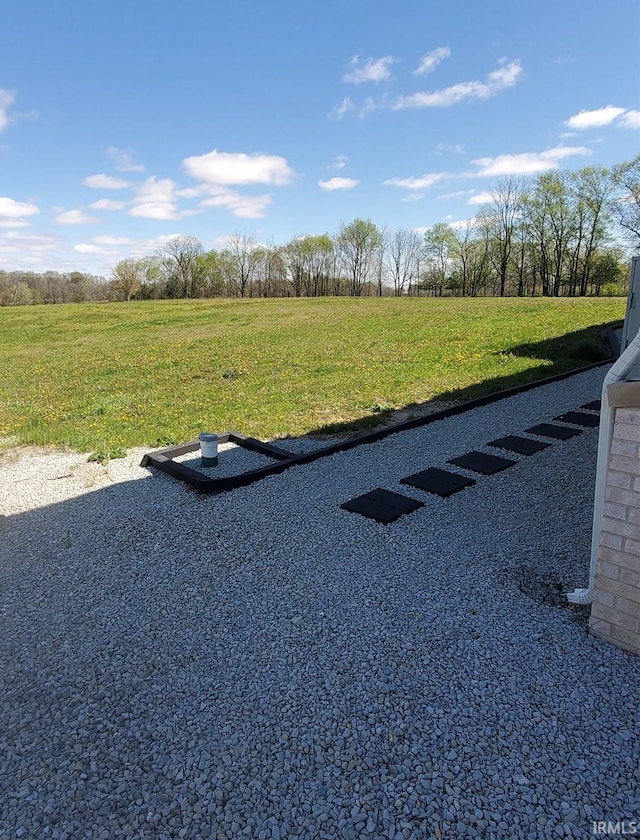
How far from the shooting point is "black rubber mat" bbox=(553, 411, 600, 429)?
505 centimetres

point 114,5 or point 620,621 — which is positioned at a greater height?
point 114,5

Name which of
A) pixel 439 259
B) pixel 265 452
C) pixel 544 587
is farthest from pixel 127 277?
pixel 544 587

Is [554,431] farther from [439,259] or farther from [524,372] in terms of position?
[439,259]

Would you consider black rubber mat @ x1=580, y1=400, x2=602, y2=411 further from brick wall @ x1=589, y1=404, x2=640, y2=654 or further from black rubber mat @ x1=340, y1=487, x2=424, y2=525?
brick wall @ x1=589, y1=404, x2=640, y2=654

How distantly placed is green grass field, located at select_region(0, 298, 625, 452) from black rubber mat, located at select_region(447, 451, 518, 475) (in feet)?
5.51

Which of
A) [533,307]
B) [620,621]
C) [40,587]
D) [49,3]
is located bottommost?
[40,587]

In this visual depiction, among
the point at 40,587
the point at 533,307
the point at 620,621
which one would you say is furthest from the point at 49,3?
the point at 533,307

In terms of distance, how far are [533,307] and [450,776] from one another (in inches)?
742

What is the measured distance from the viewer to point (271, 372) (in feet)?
29.5

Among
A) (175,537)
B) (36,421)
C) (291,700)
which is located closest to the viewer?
(291,700)

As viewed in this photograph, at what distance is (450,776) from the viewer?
5.00 ft

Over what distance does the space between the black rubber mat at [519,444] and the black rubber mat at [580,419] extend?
803 mm

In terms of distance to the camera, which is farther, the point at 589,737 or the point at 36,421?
the point at 36,421

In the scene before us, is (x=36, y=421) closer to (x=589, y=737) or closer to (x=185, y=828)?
(x=185, y=828)
